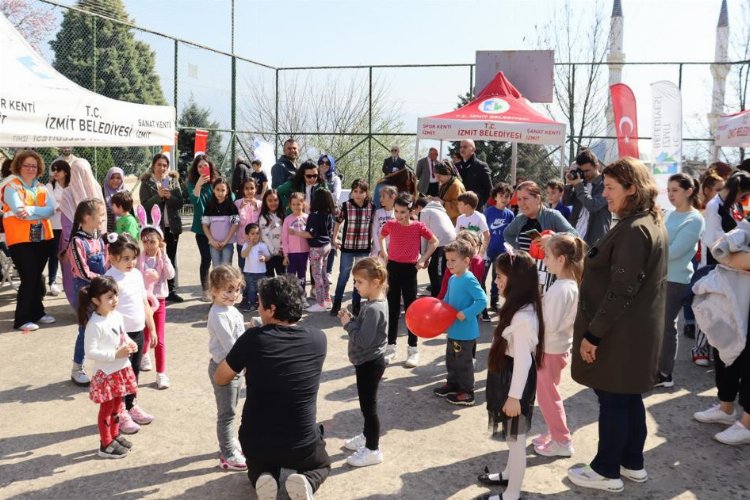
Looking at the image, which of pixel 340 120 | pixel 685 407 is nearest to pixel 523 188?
pixel 685 407

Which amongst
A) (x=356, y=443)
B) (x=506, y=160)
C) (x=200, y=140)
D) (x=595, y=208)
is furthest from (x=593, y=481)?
(x=506, y=160)

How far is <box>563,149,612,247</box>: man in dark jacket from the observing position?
654cm

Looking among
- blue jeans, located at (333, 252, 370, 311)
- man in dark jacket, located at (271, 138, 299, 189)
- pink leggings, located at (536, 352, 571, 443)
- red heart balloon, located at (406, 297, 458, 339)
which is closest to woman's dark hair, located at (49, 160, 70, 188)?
man in dark jacket, located at (271, 138, 299, 189)

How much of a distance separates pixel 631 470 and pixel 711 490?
0.45 metres

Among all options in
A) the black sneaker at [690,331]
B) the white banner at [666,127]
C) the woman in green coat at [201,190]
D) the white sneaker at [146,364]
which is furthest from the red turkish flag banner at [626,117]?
the white sneaker at [146,364]

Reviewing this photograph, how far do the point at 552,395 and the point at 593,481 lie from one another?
0.57 metres

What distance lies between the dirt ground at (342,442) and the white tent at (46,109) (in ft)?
6.74

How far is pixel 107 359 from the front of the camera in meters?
3.81

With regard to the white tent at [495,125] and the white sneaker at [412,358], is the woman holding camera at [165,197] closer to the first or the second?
the white sneaker at [412,358]

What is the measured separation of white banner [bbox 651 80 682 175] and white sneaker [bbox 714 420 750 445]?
8131 mm

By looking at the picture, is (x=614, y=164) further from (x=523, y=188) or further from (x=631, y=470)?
(x=523, y=188)

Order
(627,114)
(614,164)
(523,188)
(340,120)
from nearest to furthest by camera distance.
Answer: (614,164), (523,188), (627,114), (340,120)

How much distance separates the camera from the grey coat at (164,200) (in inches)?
311

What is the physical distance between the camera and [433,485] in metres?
3.63
